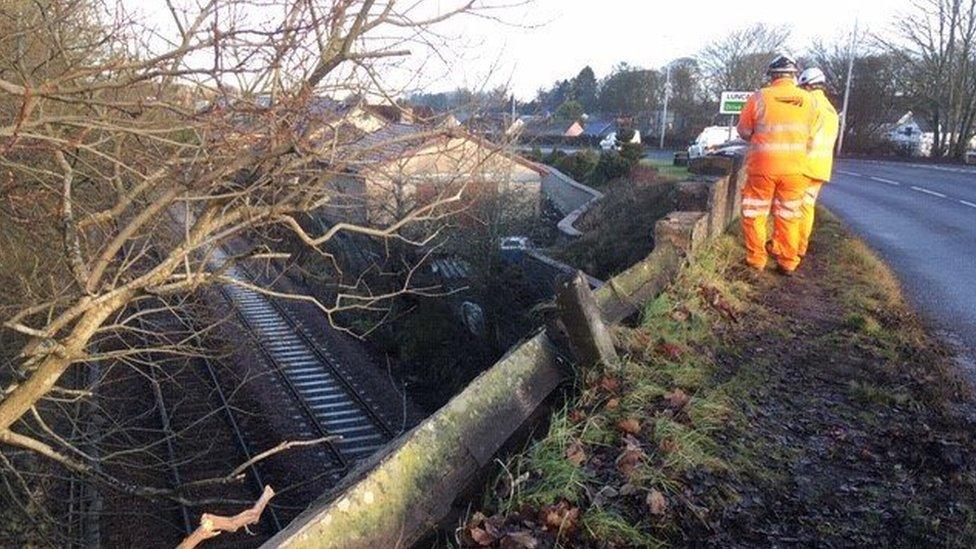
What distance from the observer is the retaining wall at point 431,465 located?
8.12 ft

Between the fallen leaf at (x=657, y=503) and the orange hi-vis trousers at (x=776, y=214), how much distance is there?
420 centimetres

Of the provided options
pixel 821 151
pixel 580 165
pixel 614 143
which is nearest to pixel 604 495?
pixel 821 151

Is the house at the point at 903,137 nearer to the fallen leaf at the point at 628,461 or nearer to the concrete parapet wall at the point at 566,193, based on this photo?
the concrete parapet wall at the point at 566,193

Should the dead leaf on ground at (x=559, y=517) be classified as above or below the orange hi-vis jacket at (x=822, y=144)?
below

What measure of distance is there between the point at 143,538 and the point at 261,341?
7100mm

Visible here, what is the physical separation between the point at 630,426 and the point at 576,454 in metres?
0.41

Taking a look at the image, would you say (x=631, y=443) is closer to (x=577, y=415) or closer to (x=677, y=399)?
(x=577, y=415)

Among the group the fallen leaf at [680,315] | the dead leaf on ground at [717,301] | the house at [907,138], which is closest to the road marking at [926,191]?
the dead leaf on ground at [717,301]

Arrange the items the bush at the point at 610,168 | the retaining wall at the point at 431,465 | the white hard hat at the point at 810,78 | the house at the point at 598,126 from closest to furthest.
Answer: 1. the retaining wall at the point at 431,465
2. the white hard hat at the point at 810,78
3. the bush at the point at 610,168
4. the house at the point at 598,126

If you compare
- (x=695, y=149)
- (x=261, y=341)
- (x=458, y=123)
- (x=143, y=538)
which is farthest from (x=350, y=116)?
(x=695, y=149)

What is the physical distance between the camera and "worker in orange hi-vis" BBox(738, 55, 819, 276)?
6543 mm

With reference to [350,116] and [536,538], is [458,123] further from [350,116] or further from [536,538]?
[536,538]

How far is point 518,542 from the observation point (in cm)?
268

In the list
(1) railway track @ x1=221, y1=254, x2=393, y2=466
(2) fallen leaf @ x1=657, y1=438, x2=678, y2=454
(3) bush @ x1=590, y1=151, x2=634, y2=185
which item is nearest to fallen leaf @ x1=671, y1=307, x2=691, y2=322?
(2) fallen leaf @ x1=657, y1=438, x2=678, y2=454
